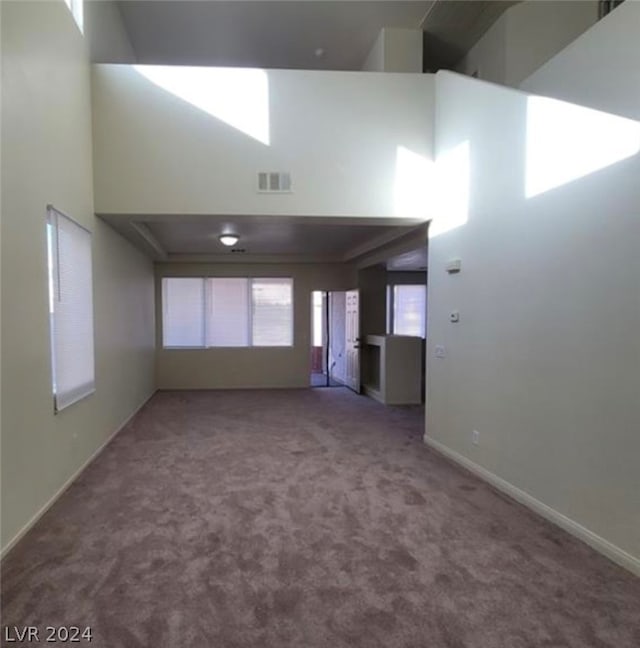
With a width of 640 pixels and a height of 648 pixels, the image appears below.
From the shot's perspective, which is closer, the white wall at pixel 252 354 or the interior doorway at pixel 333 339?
the white wall at pixel 252 354

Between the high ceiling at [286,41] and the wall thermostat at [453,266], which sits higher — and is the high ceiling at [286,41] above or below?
A: above

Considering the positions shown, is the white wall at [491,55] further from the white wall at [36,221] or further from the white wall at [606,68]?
the white wall at [36,221]

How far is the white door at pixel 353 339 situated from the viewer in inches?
313

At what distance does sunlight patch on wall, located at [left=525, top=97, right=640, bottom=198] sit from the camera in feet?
8.00

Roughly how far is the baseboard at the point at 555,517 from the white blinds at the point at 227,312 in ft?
17.6

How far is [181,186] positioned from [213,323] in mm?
4606

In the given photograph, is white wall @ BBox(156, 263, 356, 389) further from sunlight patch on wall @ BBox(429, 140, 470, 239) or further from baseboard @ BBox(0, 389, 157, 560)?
sunlight patch on wall @ BBox(429, 140, 470, 239)

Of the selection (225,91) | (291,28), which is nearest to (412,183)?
(225,91)

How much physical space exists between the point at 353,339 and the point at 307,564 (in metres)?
5.86

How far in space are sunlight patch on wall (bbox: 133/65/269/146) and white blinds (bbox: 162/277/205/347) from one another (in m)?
4.64

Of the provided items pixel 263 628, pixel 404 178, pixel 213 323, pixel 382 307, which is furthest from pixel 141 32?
pixel 263 628

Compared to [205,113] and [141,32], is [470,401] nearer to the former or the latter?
[205,113]

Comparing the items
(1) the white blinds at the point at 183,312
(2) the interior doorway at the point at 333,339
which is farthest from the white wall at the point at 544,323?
(1) the white blinds at the point at 183,312

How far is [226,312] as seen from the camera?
339 inches
